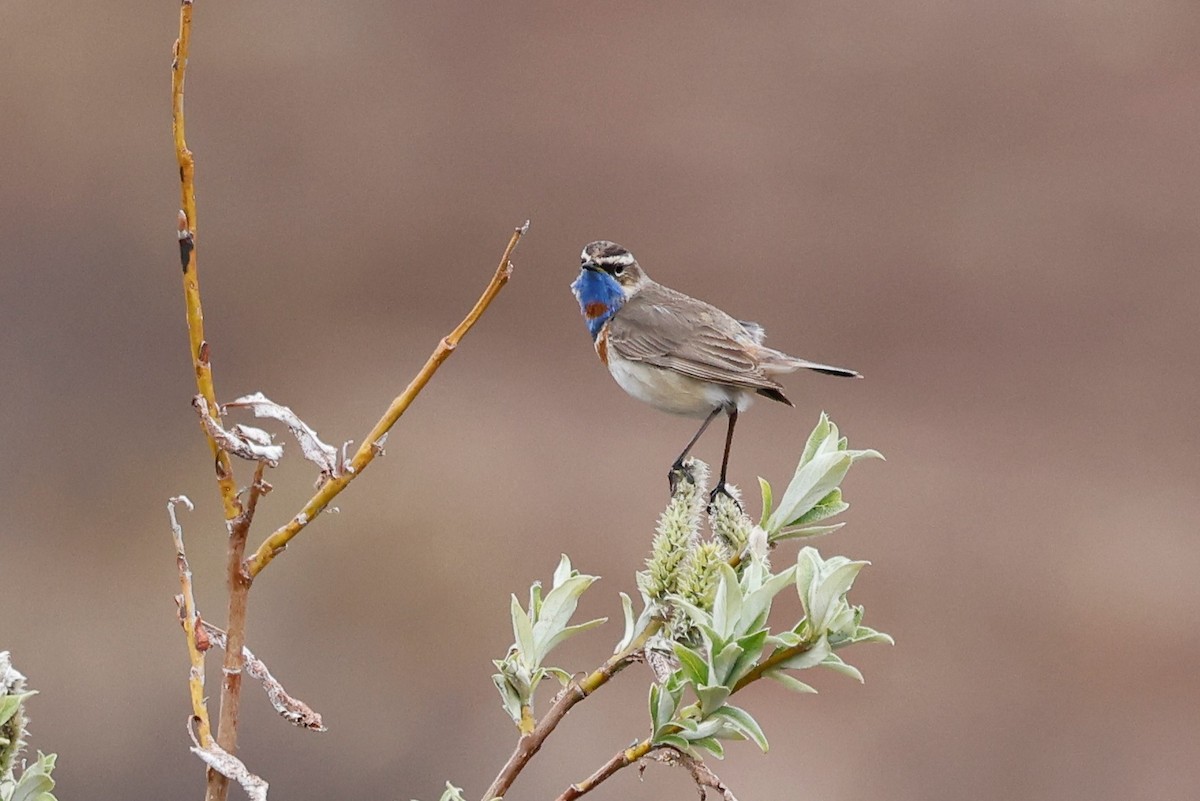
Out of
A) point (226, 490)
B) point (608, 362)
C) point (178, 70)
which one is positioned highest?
point (178, 70)

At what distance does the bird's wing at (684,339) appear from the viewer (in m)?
4.76

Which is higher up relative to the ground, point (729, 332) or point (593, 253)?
point (593, 253)

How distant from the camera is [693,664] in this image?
5.64 feet

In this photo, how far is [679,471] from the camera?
2389 mm

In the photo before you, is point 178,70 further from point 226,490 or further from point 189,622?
point 189,622

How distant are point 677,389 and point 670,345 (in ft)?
0.65

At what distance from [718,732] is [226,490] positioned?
0.70 meters

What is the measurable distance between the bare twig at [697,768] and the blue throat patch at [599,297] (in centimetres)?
330

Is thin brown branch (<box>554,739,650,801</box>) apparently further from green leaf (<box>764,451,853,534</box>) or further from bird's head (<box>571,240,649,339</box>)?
bird's head (<box>571,240,649,339</box>)

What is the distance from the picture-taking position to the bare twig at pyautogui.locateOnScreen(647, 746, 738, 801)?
171 cm

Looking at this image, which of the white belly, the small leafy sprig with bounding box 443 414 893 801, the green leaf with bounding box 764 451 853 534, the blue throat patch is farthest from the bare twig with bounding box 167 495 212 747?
the blue throat patch

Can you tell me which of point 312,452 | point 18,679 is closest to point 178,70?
Answer: point 312,452

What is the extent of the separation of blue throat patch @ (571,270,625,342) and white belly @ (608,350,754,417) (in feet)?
0.97

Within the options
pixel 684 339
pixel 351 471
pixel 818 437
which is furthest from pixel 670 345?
pixel 351 471
